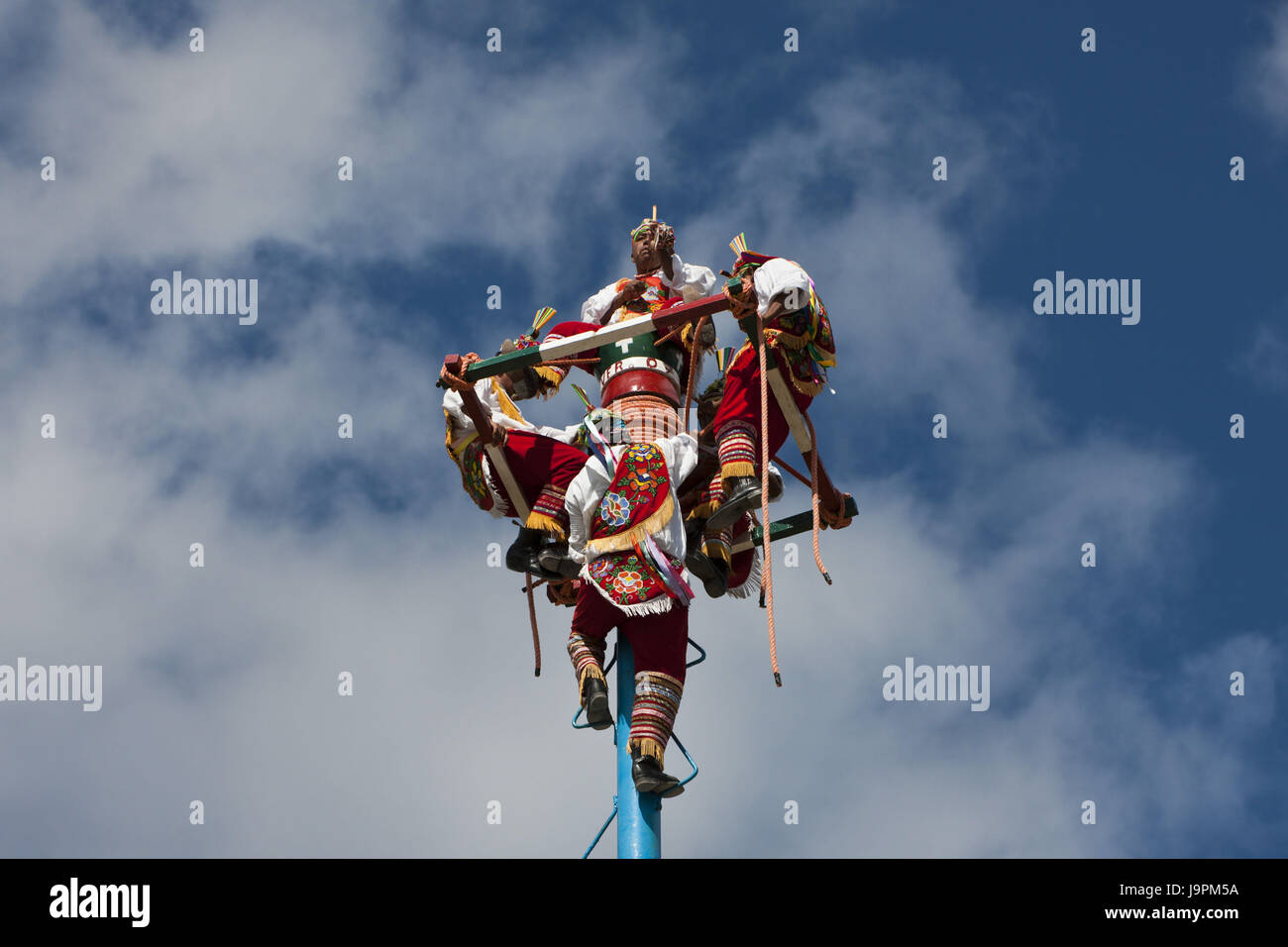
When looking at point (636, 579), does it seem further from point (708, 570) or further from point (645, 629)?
point (708, 570)

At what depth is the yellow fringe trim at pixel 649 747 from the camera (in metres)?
14.3

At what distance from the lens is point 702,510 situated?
16000mm

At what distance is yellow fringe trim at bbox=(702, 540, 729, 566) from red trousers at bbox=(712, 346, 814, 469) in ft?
3.33

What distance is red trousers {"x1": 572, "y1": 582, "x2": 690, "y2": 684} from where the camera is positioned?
48.5 feet

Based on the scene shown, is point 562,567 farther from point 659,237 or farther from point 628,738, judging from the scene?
point 659,237

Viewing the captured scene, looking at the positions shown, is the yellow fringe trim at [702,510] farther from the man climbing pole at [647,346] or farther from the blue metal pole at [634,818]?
the blue metal pole at [634,818]

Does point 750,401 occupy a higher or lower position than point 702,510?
higher

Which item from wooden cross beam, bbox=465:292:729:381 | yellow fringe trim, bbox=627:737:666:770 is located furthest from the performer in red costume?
wooden cross beam, bbox=465:292:729:381

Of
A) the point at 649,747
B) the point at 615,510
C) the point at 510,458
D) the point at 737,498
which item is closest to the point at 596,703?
the point at 649,747

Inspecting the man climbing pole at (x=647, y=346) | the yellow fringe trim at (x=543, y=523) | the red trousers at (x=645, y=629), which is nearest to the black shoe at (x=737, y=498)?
the red trousers at (x=645, y=629)

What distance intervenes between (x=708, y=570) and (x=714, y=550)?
0.19 metres

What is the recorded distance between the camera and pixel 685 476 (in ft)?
52.1

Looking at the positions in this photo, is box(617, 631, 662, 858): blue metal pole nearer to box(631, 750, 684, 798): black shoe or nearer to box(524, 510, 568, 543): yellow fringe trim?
box(631, 750, 684, 798): black shoe

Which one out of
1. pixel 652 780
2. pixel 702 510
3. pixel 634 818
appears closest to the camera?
pixel 652 780
